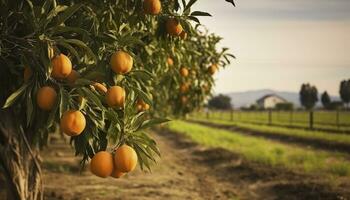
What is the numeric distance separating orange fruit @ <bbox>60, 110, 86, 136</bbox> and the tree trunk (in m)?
2.72

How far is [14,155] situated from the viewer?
5723mm

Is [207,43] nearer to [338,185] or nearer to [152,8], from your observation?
[338,185]

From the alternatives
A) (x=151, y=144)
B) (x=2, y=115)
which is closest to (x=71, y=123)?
(x=151, y=144)

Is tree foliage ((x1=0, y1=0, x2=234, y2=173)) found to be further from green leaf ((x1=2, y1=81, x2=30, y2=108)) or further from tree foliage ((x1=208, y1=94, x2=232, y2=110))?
tree foliage ((x1=208, y1=94, x2=232, y2=110))

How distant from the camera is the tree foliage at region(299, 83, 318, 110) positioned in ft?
294

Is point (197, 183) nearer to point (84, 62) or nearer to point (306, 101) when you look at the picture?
point (84, 62)

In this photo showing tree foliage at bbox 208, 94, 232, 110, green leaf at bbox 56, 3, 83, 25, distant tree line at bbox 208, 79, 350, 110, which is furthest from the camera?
tree foliage at bbox 208, 94, 232, 110

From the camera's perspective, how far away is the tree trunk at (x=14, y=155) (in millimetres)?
5621

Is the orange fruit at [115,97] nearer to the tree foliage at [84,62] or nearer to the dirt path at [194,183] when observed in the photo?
the tree foliage at [84,62]

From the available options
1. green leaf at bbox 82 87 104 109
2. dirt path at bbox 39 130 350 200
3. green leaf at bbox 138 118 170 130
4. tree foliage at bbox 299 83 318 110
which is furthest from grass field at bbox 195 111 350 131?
tree foliage at bbox 299 83 318 110

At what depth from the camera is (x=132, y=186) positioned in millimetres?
9797

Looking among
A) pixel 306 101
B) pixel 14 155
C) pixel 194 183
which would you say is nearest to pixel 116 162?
pixel 14 155

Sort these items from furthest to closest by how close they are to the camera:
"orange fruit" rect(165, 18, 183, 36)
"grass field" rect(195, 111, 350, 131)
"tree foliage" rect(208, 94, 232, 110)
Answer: "tree foliage" rect(208, 94, 232, 110), "grass field" rect(195, 111, 350, 131), "orange fruit" rect(165, 18, 183, 36)

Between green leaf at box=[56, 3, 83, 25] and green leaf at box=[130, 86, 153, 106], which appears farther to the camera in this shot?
green leaf at box=[130, 86, 153, 106]
